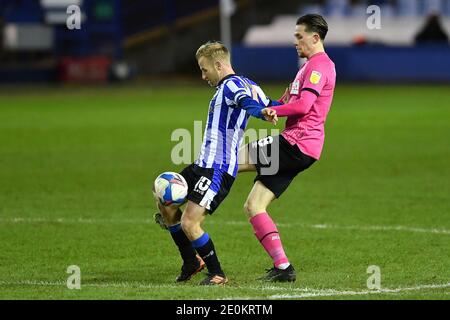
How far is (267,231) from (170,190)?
2.82 feet

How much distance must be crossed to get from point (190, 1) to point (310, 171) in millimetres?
26219

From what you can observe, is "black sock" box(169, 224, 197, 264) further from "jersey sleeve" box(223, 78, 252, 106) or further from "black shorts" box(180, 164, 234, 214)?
"jersey sleeve" box(223, 78, 252, 106)

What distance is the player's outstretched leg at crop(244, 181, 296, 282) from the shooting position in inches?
329

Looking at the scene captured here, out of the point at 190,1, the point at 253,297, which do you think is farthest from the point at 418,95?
the point at 253,297

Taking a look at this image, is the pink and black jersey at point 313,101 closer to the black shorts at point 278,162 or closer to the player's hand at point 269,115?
the black shorts at point 278,162

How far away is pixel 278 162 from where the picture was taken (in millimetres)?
8477

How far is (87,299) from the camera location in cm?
733

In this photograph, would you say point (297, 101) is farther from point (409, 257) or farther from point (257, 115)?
point (409, 257)

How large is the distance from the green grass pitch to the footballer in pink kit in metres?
0.38

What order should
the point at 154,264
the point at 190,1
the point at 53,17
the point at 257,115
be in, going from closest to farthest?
the point at 257,115 < the point at 154,264 < the point at 53,17 < the point at 190,1

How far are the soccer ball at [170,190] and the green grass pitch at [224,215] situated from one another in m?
0.65

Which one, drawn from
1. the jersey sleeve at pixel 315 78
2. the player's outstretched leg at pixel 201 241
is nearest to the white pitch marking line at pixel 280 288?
the player's outstretched leg at pixel 201 241

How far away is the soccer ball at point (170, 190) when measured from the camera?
26.8 ft

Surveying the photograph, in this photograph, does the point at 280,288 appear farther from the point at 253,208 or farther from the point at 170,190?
the point at 170,190
